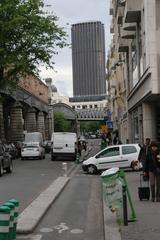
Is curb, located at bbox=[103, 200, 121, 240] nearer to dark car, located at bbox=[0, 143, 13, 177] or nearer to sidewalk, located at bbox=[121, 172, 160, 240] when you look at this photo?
sidewalk, located at bbox=[121, 172, 160, 240]

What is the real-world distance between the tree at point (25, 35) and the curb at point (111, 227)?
3232cm

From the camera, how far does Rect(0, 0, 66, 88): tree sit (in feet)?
145

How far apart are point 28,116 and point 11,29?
4547 cm

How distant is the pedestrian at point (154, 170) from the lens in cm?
1484

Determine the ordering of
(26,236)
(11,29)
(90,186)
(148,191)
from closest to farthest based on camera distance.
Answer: (26,236), (148,191), (90,186), (11,29)

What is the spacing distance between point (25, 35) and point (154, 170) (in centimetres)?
3114

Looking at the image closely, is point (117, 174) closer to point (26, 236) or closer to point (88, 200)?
point (26, 236)

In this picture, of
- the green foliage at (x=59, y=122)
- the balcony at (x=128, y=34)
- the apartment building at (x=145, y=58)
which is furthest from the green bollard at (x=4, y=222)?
the green foliage at (x=59, y=122)

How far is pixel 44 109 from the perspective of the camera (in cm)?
10450

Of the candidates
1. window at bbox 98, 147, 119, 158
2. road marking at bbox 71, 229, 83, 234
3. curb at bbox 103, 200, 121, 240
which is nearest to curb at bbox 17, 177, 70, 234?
A: road marking at bbox 71, 229, 83, 234

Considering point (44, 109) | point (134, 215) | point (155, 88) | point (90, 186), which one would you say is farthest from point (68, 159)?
point (44, 109)

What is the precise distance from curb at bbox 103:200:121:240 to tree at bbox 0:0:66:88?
1273 inches

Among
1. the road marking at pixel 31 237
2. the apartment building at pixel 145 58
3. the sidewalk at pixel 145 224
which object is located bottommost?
the road marking at pixel 31 237

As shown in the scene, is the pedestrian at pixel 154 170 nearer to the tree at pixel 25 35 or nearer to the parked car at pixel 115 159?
the parked car at pixel 115 159
